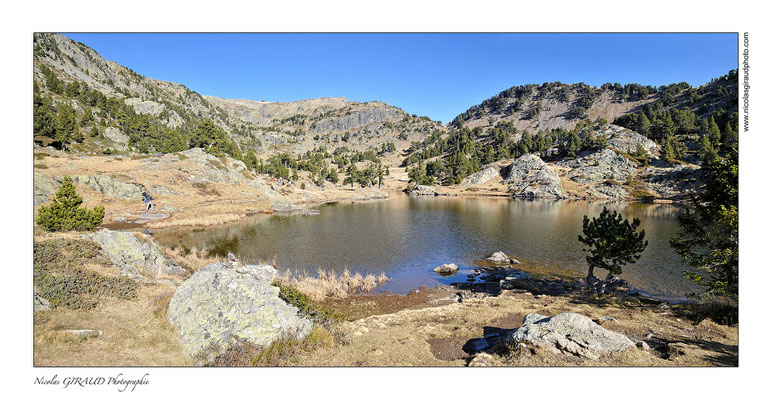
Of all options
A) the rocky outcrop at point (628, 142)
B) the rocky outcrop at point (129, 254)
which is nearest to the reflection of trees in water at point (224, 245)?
the rocky outcrop at point (129, 254)

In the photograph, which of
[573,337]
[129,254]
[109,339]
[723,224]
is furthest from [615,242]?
[129,254]

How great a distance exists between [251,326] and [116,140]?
147614mm

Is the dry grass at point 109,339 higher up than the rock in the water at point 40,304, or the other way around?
the rock in the water at point 40,304

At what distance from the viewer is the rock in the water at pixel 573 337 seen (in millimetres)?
11461

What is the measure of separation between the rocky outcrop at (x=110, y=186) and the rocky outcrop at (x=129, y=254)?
4922cm

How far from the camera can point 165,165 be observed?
8094 cm

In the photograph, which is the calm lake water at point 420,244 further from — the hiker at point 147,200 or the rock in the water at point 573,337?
the rock in the water at point 573,337

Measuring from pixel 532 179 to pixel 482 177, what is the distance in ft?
76.7

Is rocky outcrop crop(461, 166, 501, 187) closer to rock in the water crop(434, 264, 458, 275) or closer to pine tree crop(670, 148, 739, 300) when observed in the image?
rock in the water crop(434, 264, 458, 275)

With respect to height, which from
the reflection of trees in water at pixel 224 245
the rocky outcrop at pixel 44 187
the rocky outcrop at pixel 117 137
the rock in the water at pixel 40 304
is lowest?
the reflection of trees in water at pixel 224 245
